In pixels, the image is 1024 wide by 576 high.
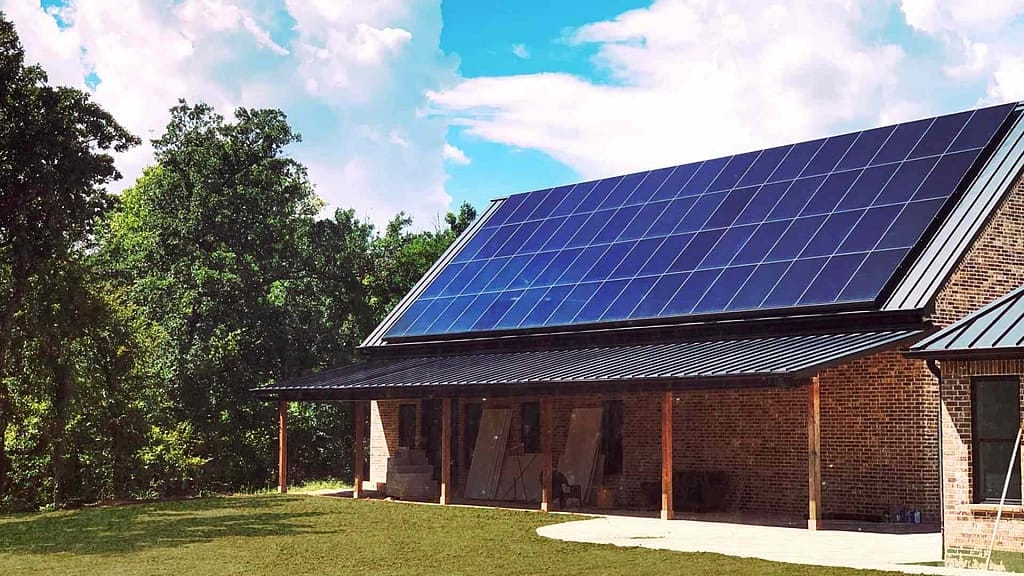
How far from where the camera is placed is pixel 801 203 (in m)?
26.3

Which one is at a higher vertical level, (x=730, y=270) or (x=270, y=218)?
(x=270, y=218)

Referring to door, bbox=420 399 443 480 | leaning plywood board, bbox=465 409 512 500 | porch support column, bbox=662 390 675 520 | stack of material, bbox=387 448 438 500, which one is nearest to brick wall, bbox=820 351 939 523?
porch support column, bbox=662 390 675 520

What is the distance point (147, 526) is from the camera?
919 inches

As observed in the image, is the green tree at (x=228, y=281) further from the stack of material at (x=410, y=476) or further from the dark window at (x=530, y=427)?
the dark window at (x=530, y=427)

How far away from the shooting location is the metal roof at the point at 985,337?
15234 mm

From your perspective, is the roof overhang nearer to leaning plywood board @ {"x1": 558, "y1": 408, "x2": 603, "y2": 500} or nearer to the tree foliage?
leaning plywood board @ {"x1": 558, "y1": 408, "x2": 603, "y2": 500}

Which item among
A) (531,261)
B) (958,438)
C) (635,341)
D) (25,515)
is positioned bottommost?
(25,515)

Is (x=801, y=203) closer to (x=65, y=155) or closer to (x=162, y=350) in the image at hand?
(x=65, y=155)

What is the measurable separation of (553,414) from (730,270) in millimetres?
5484

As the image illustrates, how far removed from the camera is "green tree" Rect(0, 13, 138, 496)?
28562mm

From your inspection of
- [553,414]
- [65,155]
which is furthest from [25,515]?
[553,414]

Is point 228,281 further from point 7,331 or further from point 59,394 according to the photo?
point 7,331

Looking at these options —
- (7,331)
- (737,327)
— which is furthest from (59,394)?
(737,327)

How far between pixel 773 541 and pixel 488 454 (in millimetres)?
11043
